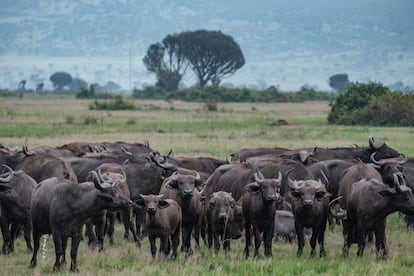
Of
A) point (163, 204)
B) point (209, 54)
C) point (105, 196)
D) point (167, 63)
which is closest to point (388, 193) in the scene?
point (163, 204)

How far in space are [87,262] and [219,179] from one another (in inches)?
189

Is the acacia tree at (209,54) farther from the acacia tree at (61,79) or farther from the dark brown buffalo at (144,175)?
the dark brown buffalo at (144,175)

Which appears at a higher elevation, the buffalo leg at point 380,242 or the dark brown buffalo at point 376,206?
the dark brown buffalo at point 376,206

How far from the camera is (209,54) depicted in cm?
12425

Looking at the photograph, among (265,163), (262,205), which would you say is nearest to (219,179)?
(265,163)

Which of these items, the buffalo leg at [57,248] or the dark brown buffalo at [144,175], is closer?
the buffalo leg at [57,248]

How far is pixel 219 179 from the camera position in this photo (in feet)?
60.5

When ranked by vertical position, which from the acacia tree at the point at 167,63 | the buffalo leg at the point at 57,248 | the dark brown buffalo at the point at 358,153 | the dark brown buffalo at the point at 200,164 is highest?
the acacia tree at the point at 167,63

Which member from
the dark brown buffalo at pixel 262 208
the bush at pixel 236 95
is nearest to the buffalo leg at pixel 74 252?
the dark brown buffalo at pixel 262 208

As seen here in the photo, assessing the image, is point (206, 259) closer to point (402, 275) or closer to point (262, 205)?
point (262, 205)

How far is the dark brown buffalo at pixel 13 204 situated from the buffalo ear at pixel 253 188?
3680 millimetres

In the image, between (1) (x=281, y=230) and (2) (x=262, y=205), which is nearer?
(2) (x=262, y=205)

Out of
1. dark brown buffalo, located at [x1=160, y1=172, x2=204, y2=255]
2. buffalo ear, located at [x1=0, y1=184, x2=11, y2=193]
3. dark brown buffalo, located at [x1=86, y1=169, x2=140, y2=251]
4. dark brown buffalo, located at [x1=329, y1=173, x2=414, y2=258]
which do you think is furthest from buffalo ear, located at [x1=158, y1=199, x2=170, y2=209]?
dark brown buffalo, located at [x1=329, y1=173, x2=414, y2=258]

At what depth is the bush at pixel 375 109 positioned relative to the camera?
4709 centimetres
